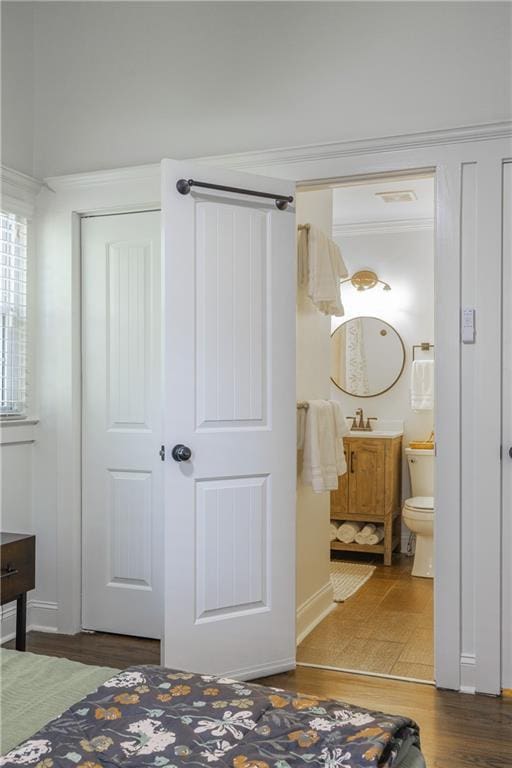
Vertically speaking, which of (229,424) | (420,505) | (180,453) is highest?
(229,424)

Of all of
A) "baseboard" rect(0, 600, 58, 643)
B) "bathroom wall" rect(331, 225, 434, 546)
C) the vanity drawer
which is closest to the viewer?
the vanity drawer

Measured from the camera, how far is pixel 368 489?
5.23 metres

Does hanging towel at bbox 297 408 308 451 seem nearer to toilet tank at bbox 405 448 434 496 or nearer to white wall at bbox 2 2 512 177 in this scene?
white wall at bbox 2 2 512 177

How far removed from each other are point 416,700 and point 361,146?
2.25m

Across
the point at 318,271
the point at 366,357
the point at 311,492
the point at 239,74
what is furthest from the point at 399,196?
the point at 311,492

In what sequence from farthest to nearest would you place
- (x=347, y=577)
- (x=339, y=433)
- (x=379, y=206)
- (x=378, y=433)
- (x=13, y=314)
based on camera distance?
(x=378, y=433) < (x=379, y=206) < (x=347, y=577) < (x=339, y=433) < (x=13, y=314)

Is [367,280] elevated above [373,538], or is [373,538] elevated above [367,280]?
[367,280]

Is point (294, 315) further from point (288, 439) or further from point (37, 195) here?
point (37, 195)

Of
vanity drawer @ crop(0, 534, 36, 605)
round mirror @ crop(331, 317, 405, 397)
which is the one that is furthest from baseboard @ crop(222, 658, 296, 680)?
round mirror @ crop(331, 317, 405, 397)

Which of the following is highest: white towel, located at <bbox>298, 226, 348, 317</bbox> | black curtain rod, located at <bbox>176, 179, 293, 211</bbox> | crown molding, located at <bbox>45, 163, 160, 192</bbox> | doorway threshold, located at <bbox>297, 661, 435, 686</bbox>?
crown molding, located at <bbox>45, 163, 160, 192</bbox>

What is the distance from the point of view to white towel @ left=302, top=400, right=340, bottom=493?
3363 millimetres

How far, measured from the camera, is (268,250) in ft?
10.1

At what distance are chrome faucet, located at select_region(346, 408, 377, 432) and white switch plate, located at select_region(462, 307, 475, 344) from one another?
2.85 metres

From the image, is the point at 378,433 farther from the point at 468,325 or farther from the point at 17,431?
the point at 17,431
